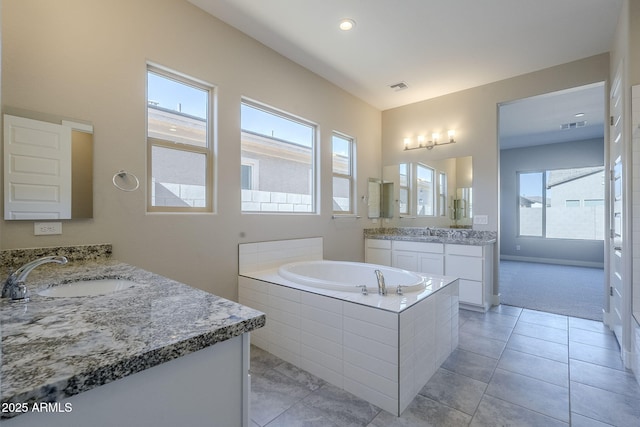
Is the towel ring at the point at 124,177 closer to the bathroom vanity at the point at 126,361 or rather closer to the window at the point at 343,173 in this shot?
the bathroom vanity at the point at 126,361

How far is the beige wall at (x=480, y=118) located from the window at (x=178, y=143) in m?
3.06

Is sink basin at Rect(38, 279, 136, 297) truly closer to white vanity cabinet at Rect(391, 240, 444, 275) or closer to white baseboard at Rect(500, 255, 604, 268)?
white vanity cabinet at Rect(391, 240, 444, 275)

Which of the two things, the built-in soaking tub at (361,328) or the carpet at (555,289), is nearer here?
the built-in soaking tub at (361,328)

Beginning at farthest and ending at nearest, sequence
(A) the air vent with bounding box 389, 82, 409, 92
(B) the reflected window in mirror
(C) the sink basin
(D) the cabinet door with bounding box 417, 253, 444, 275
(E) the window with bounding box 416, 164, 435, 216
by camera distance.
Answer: (B) the reflected window in mirror → (E) the window with bounding box 416, 164, 435, 216 → (A) the air vent with bounding box 389, 82, 409, 92 → (D) the cabinet door with bounding box 417, 253, 444, 275 → (C) the sink basin

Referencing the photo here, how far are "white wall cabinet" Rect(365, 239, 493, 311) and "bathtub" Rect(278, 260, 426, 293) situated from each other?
120 centimetres

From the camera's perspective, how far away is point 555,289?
4.43 metres

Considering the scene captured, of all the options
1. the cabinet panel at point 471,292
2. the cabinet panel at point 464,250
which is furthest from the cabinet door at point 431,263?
the cabinet panel at point 471,292

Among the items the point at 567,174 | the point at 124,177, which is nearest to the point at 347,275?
the point at 124,177

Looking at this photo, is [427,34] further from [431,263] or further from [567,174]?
[567,174]

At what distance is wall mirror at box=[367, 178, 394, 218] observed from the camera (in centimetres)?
462

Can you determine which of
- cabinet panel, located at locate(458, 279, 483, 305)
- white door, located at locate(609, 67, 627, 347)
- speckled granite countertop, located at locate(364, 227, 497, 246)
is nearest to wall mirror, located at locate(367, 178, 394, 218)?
speckled granite countertop, located at locate(364, 227, 497, 246)

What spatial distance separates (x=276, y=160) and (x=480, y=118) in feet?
9.08

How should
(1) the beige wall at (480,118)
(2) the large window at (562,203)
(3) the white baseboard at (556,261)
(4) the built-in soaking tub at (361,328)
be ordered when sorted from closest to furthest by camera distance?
1. (4) the built-in soaking tub at (361,328)
2. (1) the beige wall at (480,118)
3. (3) the white baseboard at (556,261)
4. (2) the large window at (562,203)

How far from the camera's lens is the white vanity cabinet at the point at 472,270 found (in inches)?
135
